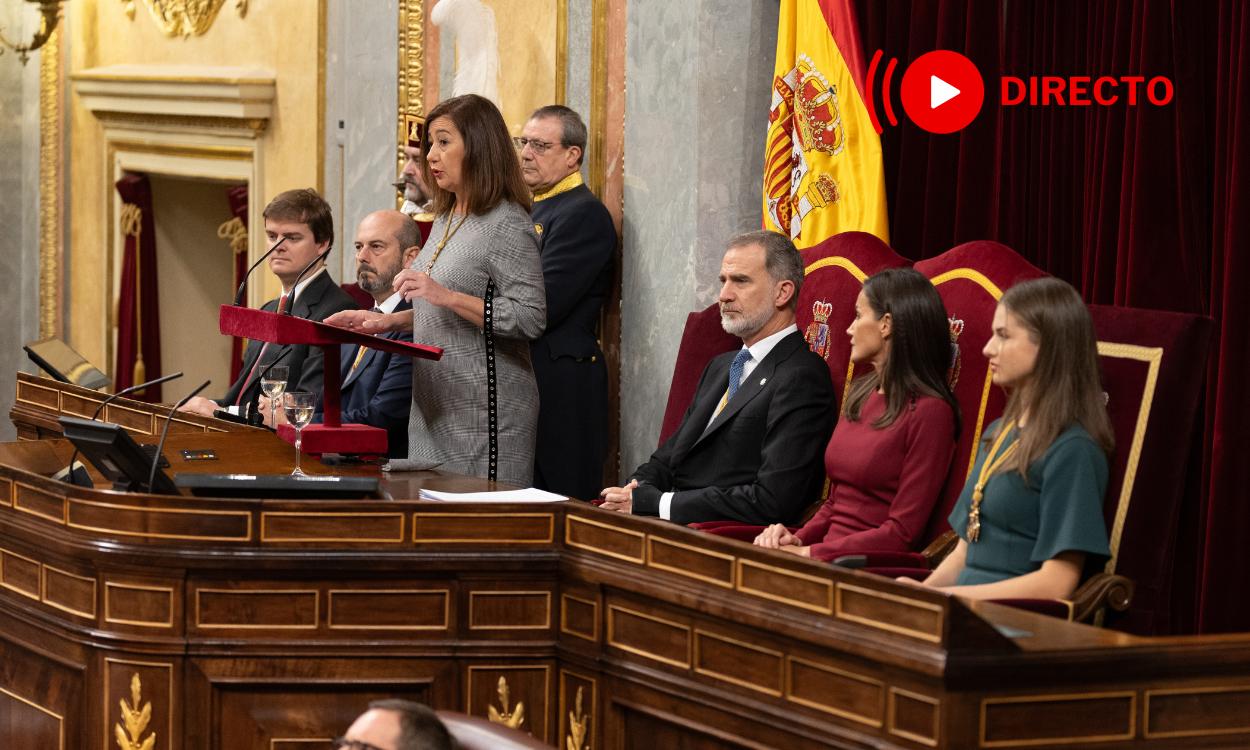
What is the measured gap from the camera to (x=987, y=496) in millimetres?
3639

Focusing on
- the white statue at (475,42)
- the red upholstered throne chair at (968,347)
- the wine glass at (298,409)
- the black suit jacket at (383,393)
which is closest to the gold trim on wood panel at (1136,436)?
the red upholstered throne chair at (968,347)

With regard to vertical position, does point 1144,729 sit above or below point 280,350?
below

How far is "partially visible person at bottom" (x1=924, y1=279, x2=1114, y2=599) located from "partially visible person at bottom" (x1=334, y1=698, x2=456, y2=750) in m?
1.33

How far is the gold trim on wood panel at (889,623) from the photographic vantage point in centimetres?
296

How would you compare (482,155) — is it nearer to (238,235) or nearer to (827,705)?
(827,705)

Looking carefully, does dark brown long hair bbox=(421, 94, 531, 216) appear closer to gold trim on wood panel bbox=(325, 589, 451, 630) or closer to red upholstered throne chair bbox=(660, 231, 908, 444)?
red upholstered throne chair bbox=(660, 231, 908, 444)

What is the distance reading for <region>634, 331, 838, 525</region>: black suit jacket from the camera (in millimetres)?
4340

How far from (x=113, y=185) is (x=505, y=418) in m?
6.27

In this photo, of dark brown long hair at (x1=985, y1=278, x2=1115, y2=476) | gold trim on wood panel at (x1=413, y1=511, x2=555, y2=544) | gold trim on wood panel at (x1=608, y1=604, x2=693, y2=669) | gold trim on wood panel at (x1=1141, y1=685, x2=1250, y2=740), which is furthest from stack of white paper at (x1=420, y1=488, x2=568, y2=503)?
gold trim on wood panel at (x1=1141, y1=685, x2=1250, y2=740)

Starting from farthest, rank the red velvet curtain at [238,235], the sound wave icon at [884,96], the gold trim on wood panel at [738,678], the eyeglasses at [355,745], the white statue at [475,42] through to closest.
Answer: the red velvet curtain at [238,235]
the white statue at [475,42]
the sound wave icon at [884,96]
the gold trim on wood panel at [738,678]
the eyeglasses at [355,745]

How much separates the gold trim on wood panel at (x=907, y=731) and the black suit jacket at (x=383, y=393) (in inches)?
92.1

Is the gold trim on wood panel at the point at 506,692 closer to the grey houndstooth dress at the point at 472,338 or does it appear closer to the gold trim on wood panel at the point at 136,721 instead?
the gold trim on wood panel at the point at 136,721

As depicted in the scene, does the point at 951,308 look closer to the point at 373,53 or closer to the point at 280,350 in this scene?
the point at 280,350

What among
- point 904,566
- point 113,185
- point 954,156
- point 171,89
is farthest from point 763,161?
point 113,185
